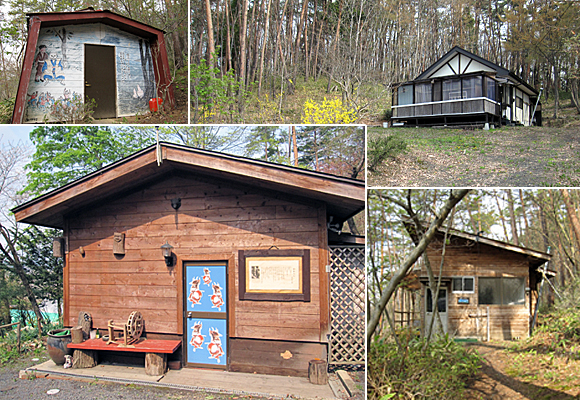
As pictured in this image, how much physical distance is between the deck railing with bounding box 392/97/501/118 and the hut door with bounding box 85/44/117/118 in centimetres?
687

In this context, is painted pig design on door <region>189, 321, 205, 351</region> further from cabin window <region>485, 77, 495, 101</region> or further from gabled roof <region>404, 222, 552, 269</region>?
cabin window <region>485, 77, 495, 101</region>

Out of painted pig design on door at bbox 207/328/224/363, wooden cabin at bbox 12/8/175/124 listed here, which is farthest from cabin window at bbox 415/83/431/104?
painted pig design on door at bbox 207/328/224/363

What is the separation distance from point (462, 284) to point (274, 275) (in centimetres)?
476

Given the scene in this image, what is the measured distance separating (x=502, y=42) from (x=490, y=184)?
3.31 meters

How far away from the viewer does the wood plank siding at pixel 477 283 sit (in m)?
7.53

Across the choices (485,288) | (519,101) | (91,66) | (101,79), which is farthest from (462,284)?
(91,66)

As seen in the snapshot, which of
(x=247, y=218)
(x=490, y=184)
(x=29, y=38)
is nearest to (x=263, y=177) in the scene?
(x=247, y=218)

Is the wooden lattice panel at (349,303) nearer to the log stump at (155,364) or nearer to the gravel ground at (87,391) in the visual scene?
the gravel ground at (87,391)

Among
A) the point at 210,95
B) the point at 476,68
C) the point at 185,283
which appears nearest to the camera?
the point at 185,283

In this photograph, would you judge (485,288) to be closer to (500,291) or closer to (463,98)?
(500,291)

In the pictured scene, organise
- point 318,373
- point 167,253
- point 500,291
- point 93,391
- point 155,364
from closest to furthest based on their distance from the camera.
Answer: point 318,373
point 93,391
point 155,364
point 167,253
point 500,291

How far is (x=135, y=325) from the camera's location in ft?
17.7

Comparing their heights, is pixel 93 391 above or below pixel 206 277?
below

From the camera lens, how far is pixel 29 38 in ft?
20.5
